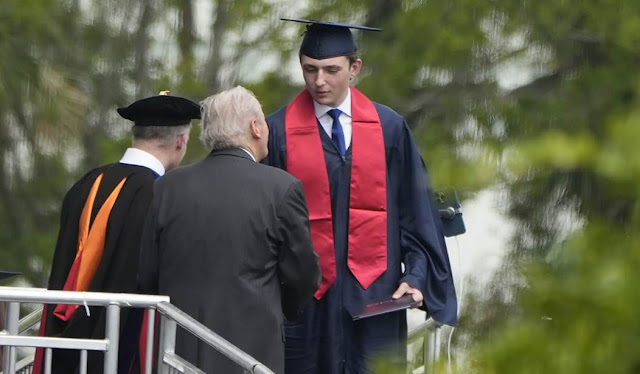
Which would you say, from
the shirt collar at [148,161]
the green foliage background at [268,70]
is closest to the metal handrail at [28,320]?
the shirt collar at [148,161]

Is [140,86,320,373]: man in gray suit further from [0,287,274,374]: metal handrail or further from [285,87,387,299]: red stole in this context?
[285,87,387,299]: red stole

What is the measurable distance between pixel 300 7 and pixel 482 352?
11.0 m

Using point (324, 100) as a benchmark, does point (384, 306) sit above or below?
below

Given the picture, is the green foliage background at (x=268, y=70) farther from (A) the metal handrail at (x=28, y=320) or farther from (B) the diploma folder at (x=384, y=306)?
(B) the diploma folder at (x=384, y=306)

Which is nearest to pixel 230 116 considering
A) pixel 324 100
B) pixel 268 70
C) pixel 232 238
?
pixel 232 238

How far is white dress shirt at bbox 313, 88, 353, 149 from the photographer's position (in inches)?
207

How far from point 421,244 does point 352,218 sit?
0.83 ft

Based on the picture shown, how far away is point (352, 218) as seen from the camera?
5.21 metres

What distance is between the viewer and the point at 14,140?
12.2 meters

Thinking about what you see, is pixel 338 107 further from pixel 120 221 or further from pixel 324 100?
pixel 120 221

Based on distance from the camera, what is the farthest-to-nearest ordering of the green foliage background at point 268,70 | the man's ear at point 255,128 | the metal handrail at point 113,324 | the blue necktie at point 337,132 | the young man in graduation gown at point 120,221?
the green foliage background at point 268,70
the blue necktie at point 337,132
the young man in graduation gown at point 120,221
the man's ear at point 255,128
the metal handrail at point 113,324

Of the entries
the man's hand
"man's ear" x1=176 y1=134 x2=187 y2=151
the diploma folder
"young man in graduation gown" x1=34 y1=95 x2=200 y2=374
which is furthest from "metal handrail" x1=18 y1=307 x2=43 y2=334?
the man's hand

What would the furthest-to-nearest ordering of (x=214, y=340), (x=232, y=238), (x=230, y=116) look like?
(x=230, y=116) → (x=232, y=238) → (x=214, y=340)

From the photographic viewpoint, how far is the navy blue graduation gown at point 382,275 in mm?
5148
